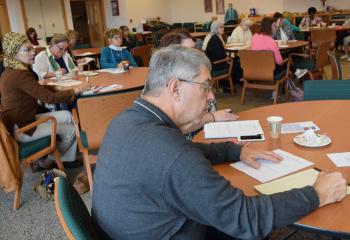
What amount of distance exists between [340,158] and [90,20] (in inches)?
532

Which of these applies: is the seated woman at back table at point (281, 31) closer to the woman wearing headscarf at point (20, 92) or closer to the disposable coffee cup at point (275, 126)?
the woman wearing headscarf at point (20, 92)

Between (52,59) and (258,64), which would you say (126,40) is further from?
(258,64)

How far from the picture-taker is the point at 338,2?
11109mm

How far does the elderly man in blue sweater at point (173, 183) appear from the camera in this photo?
38.0 inches

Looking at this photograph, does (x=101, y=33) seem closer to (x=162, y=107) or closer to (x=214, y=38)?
(x=214, y=38)

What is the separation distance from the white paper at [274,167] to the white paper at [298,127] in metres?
0.30

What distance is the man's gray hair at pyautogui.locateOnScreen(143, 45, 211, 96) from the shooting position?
Result: 1144mm

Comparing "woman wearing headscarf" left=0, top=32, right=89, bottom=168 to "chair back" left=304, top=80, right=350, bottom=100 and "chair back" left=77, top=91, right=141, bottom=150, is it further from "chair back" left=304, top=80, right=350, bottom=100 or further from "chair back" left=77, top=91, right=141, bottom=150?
"chair back" left=304, top=80, right=350, bottom=100

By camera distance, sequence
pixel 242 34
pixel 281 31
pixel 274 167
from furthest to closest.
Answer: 1. pixel 242 34
2. pixel 281 31
3. pixel 274 167

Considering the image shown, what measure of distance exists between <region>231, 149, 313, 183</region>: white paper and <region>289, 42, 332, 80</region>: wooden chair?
12.3ft

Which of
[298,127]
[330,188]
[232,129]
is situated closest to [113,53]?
[232,129]

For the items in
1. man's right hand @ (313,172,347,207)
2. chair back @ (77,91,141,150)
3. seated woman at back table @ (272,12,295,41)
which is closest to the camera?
man's right hand @ (313,172,347,207)

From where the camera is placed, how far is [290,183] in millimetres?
1261

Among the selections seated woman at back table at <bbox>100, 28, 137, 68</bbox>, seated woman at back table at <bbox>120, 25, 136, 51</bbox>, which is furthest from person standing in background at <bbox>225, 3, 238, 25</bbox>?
seated woman at back table at <bbox>100, 28, 137, 68</bbox>
